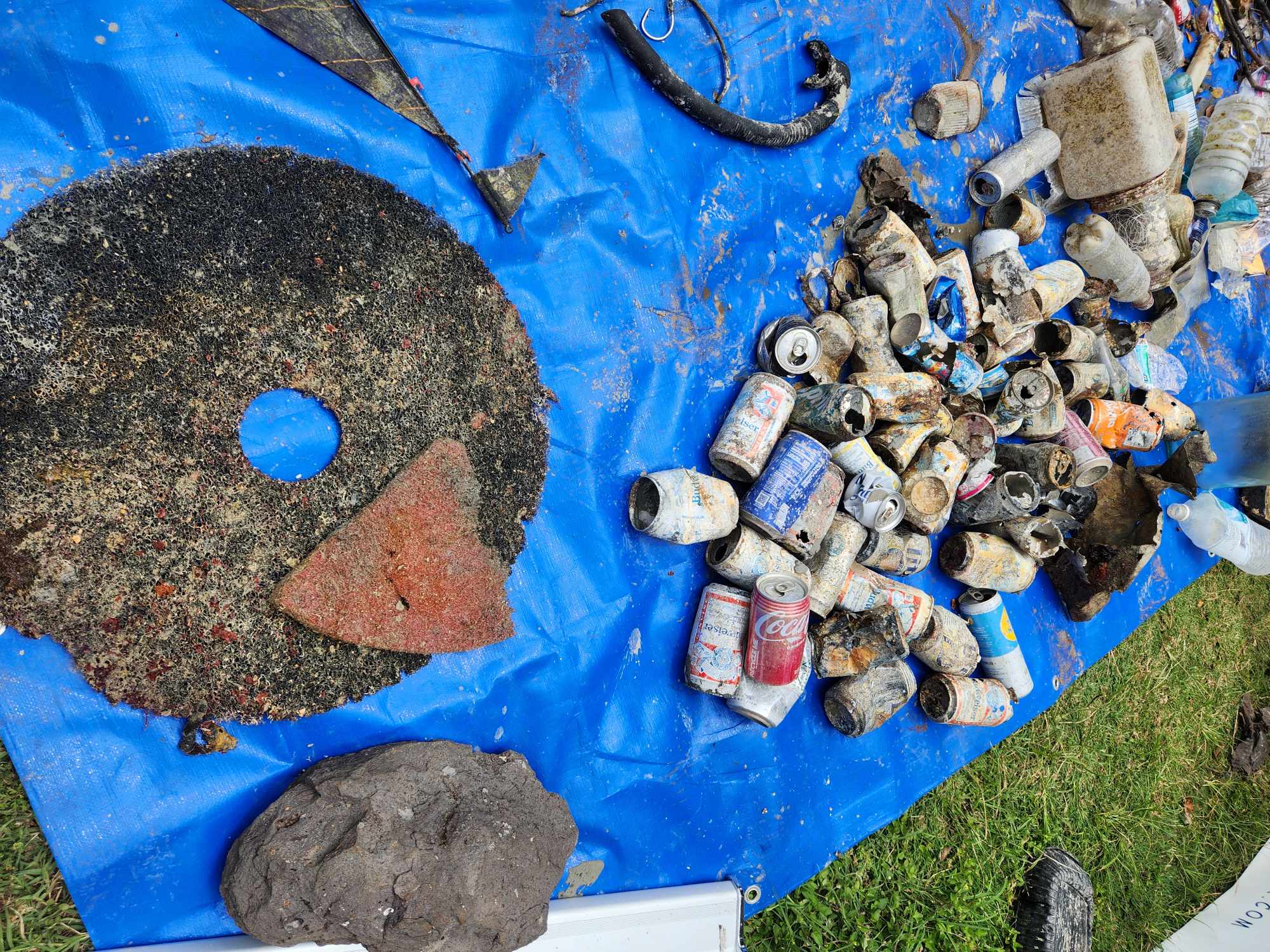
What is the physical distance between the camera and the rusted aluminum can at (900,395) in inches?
99.3

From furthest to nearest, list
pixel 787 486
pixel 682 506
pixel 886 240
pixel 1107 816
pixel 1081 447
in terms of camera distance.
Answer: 1. pixel 1107 816
2. pixel 1081 447
3. pixel 886 240
4. pixel 787 486
5. pixel 682 506

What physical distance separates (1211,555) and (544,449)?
11.9 feet

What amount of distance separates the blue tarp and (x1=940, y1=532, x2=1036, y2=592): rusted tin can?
107mm

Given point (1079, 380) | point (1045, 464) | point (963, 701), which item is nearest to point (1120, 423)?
point (1079, 380)

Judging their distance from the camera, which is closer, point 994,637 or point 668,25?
point 668,25

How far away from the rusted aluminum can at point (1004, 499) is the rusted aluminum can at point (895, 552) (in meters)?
0.26

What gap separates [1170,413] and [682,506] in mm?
2546

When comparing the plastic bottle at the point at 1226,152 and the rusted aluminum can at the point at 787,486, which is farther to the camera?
the plastic bottle at the point at 1226,152

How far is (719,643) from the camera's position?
2.26 metres

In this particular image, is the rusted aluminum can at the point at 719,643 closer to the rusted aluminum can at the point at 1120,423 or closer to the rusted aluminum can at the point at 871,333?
the rusted aluminum can at the point at 871,333

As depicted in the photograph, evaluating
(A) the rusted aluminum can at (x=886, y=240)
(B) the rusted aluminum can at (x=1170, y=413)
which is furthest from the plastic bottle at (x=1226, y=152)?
(A) the rusted aluminum can at (x=886, y=240)

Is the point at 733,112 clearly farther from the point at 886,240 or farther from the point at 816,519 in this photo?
the point at 816,519

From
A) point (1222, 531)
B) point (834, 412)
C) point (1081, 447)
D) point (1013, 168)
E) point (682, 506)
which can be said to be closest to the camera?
point (682, 506)

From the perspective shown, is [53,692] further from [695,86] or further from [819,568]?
[695,86]
